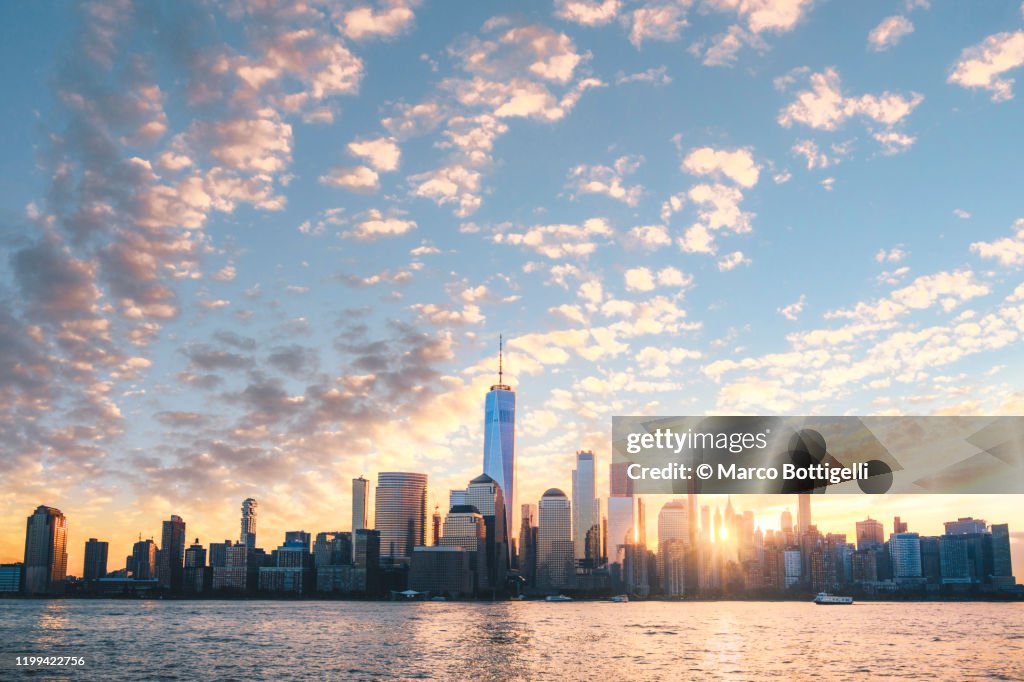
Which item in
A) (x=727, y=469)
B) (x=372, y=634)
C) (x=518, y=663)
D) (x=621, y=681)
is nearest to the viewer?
(x=727, y=469)

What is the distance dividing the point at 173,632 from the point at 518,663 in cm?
9772

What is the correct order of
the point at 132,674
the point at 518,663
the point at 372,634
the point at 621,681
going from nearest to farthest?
the point at 621,681 < the point at 132,674 < the point at 518,663 < the point at 372,634

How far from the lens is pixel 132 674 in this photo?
9619 centimetres

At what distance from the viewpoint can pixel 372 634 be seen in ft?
553

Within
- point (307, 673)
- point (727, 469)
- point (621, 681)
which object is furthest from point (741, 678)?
point (307, 673)

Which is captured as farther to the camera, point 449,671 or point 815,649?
point 815,649

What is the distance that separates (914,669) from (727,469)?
185 ft

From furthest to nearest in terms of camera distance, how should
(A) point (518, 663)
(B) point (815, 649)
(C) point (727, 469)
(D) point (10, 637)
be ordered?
1. (D) point (10, 637)
2. (B) point (815, 649)
3. (A) point (518, 663)
4. (C) point (727, 469)

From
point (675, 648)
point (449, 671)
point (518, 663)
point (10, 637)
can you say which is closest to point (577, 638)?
point (675, 648)

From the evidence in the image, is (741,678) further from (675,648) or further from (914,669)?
(675,648)

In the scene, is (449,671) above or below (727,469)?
below

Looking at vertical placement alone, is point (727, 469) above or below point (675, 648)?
above

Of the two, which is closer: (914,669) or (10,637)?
(914,669)

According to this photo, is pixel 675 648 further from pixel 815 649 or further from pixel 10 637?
pixel 10 637
